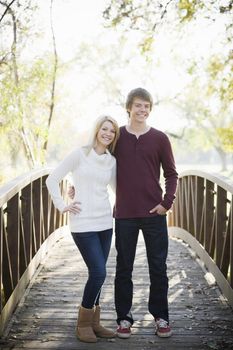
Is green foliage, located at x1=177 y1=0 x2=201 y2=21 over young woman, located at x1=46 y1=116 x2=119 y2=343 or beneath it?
over

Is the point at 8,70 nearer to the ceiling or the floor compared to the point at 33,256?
nearer to the ceiling

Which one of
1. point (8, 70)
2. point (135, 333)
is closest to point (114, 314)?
point (135, 333)

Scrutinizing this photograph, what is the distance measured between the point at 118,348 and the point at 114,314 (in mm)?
717

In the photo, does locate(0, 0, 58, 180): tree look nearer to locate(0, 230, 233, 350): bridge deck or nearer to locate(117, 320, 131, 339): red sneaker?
locate(0, 230, 233, 350): bridge deck

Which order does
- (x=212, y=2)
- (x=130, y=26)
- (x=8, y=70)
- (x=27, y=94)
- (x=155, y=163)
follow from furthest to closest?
(x=27, y=94)
(x=8, y=70)
(x=130, y=26)
(x=212, y=2)
(x=155, y=163)

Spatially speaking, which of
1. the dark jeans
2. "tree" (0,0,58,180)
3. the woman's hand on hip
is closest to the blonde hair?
the woman's hand on hip

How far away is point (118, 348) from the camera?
3676mm

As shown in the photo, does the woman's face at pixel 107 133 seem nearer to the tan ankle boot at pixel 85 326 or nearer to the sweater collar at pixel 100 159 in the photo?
the sweater collar at pixel 100 159

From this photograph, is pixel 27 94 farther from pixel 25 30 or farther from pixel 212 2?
pixel 212 2

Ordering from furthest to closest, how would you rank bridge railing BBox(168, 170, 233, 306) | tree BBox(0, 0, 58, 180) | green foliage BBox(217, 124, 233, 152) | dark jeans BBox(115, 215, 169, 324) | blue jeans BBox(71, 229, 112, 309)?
tree BBox(0, 0, 58, 180), green foliage BBox(217, 124, 233, 152), bridge railing BBox(168, 170, 233, 306), dark jeans BBox(115, 215, 169, 324), blue jeans BBox(71, 229, 112, 309)

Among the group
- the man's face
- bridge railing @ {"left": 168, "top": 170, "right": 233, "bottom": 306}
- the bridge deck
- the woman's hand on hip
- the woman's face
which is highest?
the man's face

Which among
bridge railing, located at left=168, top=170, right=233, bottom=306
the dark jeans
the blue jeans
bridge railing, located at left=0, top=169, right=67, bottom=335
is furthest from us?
bridge railing, located at left=168, top=170, right=233, bottom=306

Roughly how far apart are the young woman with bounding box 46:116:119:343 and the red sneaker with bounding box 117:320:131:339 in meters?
0.30

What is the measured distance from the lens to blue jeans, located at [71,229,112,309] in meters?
3.57
